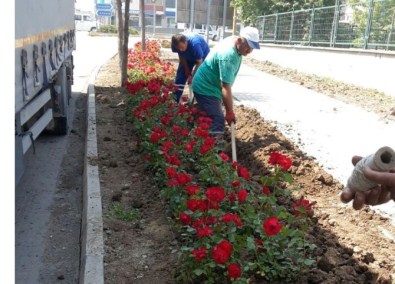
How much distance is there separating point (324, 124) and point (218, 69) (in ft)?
9.83

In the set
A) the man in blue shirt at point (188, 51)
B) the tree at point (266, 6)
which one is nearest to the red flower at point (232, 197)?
the man in blue shirt at point (188, 51)

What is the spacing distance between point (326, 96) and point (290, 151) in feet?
19.5

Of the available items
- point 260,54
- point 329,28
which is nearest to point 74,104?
point 329,28

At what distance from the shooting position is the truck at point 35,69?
11.9 feet

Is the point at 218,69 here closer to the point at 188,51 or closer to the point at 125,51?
the point at 188,51

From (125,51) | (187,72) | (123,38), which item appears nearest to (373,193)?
(187,72)

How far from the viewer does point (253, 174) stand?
17.7 ft

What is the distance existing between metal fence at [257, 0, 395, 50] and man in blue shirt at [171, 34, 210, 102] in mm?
7080

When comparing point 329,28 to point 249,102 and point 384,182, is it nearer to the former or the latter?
point 249,102

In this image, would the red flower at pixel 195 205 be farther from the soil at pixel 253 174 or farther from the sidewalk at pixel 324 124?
the sidewalk at pixel 324 124

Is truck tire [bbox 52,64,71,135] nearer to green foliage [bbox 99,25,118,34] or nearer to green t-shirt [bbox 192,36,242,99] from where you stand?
green t-shirt [bbox 192,36,242,99]

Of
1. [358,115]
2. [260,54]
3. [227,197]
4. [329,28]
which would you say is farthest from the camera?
[260,54]

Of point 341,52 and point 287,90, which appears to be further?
point 341,52

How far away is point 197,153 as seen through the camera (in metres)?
4.91
